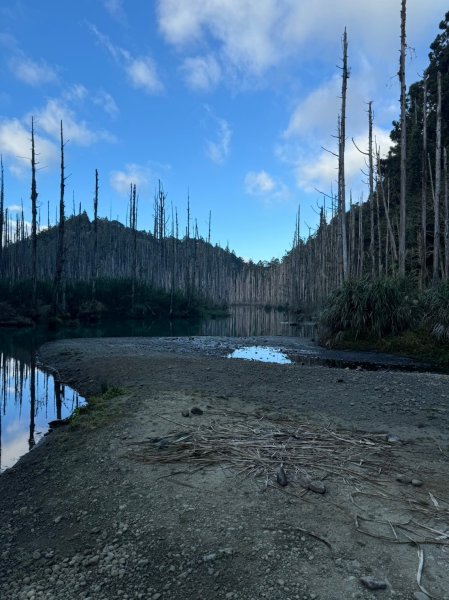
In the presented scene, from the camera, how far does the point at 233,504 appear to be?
3.01 m

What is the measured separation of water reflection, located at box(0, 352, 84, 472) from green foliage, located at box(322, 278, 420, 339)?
952 cm

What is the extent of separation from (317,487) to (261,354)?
10152 millimetres

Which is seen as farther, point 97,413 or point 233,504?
point 97,413

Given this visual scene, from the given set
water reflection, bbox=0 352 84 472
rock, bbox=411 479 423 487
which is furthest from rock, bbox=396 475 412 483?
water reflection, bbox=0 352 84 472

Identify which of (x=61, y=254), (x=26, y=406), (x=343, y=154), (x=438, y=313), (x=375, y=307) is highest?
(x=343, y=154)

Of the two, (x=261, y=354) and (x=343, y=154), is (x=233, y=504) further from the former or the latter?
(x=343, y=154)

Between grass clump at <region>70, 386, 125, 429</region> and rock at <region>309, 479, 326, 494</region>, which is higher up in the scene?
rock at <region>309, 479, 326, 494</region>

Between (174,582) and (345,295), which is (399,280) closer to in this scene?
(345,295)

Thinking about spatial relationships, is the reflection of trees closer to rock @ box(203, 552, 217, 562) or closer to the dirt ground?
the dirt ground

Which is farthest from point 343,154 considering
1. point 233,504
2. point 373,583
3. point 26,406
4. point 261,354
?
point 373,583

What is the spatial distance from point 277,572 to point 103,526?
1.34 m

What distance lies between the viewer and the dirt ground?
88.5 inches

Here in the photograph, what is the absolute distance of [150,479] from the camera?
11.4 feet

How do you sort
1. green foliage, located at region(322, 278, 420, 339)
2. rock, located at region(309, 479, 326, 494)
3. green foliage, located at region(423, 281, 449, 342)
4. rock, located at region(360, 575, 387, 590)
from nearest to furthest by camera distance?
rock, located at region(360, 575, 387, 590) → rock, located at region(309, 479, 326, 494) → green foliage, located at region(423, 281, 449, 342) → green foliage, located at region(322, 278, 420, 339)
